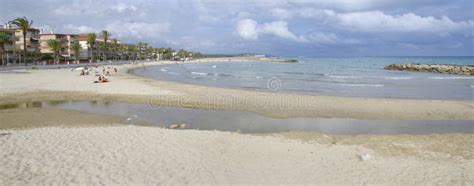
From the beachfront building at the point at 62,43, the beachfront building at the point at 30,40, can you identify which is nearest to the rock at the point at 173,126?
the beachfront building at the point at 30,40

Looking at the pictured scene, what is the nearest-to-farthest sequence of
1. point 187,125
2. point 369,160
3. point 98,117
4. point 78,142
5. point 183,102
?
point 369,160 → point 78,142 → point 187,125 → point 98,117 → point 183,102

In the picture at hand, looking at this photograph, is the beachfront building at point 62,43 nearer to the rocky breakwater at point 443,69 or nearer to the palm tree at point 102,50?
the palm tree at point 102,50

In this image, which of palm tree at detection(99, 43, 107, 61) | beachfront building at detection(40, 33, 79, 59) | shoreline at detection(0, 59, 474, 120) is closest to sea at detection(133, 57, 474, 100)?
shoreline at detection(0, 59, 474, 120)

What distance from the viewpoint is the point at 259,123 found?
14.4 metres

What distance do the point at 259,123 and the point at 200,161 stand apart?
20.4ft

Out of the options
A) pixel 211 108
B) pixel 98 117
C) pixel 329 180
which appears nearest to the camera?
pixel 329 180

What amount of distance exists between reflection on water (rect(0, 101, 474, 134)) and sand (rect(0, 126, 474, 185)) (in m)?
2.56

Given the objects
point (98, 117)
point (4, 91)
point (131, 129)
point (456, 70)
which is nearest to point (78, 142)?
point (131, 129)

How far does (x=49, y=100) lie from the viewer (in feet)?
67.6

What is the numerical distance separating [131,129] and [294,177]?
20.9ft

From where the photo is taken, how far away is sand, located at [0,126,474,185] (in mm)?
7273

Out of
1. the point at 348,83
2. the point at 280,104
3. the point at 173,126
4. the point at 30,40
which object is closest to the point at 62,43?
the point at 30,40

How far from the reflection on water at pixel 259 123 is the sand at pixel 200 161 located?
8.40 ft

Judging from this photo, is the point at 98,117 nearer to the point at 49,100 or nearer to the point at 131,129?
the point at 131,129
